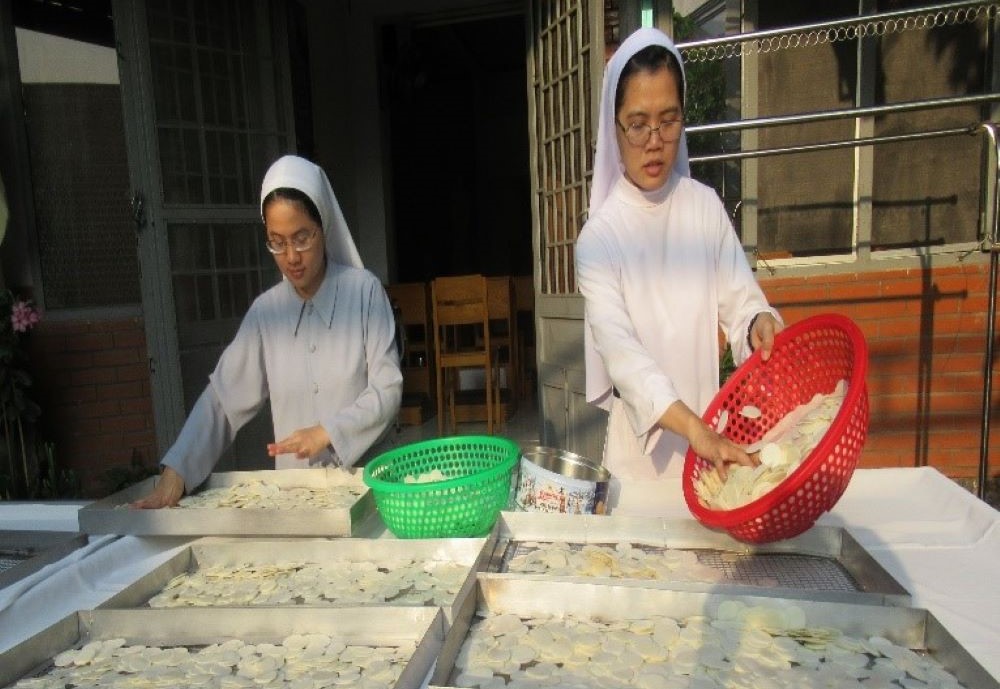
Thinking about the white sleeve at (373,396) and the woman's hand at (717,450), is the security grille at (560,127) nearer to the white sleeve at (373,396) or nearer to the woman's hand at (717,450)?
the white sleeve at (373,396)

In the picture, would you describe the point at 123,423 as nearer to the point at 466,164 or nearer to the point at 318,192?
the point at 318,192

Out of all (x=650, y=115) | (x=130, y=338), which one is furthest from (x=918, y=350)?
(x=130, y=338)

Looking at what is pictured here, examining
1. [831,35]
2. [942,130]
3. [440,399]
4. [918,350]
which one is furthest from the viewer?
[440,399]

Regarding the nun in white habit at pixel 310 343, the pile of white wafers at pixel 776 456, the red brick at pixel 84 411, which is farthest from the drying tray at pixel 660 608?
the red brick at pixel 84 411

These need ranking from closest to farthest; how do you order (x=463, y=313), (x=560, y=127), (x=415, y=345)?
(x=560, y=127)
(x=463, y=313)
(x=415, y=345)

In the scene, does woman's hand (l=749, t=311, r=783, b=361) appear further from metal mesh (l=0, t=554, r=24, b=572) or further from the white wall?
the white wall

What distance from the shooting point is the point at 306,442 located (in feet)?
5.32

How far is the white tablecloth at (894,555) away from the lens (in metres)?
1.07

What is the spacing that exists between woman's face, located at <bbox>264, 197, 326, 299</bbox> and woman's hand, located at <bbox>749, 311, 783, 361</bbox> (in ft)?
4.00

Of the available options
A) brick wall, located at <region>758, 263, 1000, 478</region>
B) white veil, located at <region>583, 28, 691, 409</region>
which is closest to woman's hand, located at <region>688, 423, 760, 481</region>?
white veil, located at <region>583, 28, 691, 409</region>

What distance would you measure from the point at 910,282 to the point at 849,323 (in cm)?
264

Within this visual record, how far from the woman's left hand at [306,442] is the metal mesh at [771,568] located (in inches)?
24.0

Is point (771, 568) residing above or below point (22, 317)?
below

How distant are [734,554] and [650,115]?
3.26 feet
